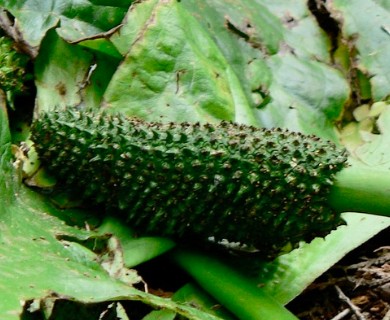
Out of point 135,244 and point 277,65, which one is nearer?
point 135,244

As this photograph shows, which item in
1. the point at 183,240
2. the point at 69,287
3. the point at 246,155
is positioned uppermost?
the point at 246,155

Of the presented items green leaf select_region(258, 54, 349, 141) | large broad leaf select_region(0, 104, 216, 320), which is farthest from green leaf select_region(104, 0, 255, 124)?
large broad leaf select_region(0, 104, 216, 320)

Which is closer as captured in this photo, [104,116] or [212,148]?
[212,148]

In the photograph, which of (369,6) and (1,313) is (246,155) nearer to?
(1,313)

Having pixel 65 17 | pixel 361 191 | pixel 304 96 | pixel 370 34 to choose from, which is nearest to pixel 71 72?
pixel 65 17

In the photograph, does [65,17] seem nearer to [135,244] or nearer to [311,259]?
[135,244]

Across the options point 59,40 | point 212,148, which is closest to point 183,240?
point 212,148

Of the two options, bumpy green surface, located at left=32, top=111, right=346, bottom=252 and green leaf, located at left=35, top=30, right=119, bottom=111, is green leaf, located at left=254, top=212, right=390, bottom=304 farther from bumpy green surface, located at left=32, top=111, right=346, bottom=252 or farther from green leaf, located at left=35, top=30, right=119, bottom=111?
green leaf, located at left=35, top=30, right=119, bottom=111
